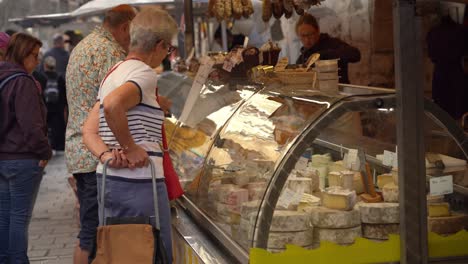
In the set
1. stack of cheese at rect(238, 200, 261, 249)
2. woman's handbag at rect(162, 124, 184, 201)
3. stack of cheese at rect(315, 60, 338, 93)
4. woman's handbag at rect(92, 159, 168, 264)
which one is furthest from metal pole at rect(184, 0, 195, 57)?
woman's handbag at rect(92, 159, 168, 264)

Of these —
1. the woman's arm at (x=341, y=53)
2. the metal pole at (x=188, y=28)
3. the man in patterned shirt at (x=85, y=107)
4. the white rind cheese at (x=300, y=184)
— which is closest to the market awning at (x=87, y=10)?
the metal pole at (x=188, y=28)

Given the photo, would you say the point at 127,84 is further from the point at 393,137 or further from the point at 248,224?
the point at 393,137

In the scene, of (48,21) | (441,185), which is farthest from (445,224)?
(48,21)

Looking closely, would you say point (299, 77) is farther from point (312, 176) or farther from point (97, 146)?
point (97, 146)

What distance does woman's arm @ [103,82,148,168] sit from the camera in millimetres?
3877

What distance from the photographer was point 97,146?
4.18m

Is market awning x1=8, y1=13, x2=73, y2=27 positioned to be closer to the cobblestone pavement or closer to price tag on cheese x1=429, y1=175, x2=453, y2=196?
the cobblestone pavement

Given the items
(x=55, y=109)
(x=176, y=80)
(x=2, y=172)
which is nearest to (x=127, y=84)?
(x=2, y=172)

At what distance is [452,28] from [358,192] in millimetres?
4801

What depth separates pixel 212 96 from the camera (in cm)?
618

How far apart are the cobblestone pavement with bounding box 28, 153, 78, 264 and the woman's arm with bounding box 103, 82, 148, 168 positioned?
326 cm

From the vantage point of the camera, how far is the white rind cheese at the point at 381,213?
3967mm

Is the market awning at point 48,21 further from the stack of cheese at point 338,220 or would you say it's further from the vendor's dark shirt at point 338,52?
the stack of cheese at point 338,220

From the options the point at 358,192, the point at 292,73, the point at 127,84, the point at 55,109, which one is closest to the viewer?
the point at 127,84
